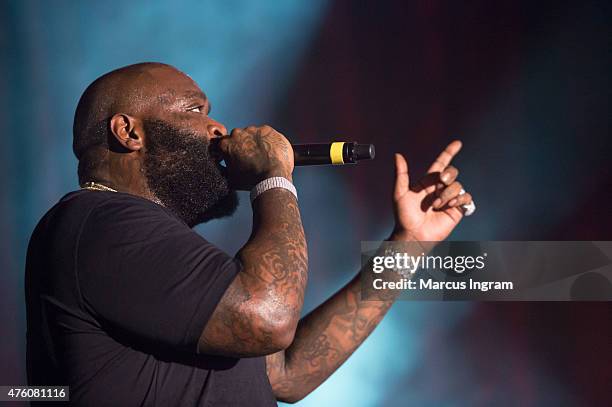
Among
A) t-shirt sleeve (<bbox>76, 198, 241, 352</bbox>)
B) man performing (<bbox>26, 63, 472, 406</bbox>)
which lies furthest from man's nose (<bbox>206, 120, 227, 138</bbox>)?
t-shirt sleeve (<bbox>76, 198, 241, 352</bbox>)

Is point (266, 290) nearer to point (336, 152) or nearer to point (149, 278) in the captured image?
point (149, 278)

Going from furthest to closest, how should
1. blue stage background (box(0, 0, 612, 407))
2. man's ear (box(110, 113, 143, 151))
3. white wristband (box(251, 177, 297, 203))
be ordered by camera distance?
1. blue stage background (box(0, 0, 612, 407))
2. man's ear (box(110, 113, 143, 151))
3. white wristband (box(251, 177, 297, 203))

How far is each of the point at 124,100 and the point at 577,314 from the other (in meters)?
1.50

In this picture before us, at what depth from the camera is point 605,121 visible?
7.22 ft

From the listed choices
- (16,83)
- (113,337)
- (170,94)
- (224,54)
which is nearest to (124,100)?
(170,94)

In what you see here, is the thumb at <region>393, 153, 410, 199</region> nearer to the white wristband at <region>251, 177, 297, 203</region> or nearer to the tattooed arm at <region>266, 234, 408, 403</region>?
the tattooed arm at <region>266, 234, 408, 403</region>

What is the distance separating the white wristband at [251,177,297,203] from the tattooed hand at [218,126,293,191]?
11 mm

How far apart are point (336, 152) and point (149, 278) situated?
50 cm

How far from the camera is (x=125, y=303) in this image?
1082mm

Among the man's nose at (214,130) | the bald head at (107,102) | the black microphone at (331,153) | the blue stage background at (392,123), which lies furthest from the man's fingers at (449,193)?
the blue stage background at (392,123)

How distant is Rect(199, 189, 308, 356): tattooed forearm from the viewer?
3.49 feet

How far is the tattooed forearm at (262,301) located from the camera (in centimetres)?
106

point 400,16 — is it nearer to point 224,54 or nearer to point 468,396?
point 224,54

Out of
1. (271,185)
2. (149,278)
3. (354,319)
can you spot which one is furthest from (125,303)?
(354,319)
